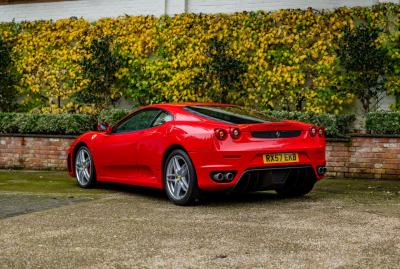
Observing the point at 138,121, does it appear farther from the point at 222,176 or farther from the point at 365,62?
the point at 365,62

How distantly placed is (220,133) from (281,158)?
31.5 inches

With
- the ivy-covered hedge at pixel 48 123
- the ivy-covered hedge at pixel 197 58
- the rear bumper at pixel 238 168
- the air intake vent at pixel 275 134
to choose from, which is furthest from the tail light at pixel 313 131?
the ivy-covered hedge at pixel 48 123

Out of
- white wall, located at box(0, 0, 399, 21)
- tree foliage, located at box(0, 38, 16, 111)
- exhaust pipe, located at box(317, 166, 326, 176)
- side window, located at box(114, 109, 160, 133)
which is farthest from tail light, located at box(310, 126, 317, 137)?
tree foliage, located at box(0, 38, 16, 111)

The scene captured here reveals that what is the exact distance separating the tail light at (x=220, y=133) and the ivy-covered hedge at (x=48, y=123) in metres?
6.81

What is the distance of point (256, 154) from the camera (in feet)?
25.0

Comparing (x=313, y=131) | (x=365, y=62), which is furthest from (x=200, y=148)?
(x=365, y=62)

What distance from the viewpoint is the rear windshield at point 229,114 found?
8070 mm

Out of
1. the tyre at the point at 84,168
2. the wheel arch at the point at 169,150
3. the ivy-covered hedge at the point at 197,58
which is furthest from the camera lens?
the ivy-covered hedge at the point at 197,58

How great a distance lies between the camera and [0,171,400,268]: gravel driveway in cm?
497

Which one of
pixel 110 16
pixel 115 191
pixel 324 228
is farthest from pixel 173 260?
pixel 110 16

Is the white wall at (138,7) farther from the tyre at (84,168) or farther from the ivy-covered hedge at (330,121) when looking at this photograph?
the tyre at (84,168)

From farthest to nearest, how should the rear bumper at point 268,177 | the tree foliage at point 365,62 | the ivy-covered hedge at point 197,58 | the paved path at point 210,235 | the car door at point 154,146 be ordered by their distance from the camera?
the ivy-covered hedge at point 197,58
the tree foliage at point 365,62
the car door at point 154,146
the rear bumper at point 268,177
the paved path at point 210,235

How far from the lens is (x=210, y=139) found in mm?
7621

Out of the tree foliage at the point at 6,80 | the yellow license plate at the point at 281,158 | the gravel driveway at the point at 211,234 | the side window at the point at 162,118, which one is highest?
the tree foliage at the point at 6,80
